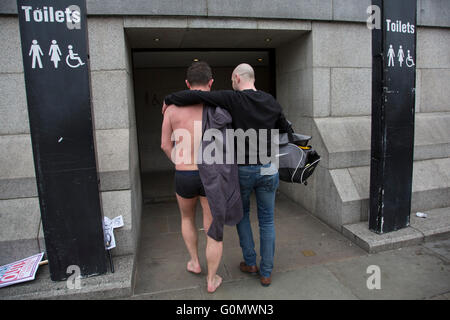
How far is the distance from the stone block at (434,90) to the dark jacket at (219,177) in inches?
168

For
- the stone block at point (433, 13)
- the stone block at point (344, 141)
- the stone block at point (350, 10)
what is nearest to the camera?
the stone block at point (344, 141)

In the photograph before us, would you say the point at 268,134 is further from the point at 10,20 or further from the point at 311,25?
the point at 10,20

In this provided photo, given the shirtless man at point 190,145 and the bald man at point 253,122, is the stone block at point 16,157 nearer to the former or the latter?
the shirtless man at point 190,145

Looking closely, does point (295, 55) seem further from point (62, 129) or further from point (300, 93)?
point (62, 129)

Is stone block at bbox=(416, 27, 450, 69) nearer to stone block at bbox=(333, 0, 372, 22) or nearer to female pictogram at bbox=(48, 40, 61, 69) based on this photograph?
stone block at bbox=(333, 0, 372, 22)

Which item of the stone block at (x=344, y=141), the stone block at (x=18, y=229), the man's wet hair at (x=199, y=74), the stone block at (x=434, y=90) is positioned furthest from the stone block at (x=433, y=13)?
the stone block at (x=18, y=229)

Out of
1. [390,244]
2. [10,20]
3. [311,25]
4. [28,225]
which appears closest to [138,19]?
[10,20]

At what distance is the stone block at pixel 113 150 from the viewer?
3770mm

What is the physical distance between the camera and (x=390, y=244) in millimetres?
3762

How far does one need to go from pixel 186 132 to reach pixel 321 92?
275 cm

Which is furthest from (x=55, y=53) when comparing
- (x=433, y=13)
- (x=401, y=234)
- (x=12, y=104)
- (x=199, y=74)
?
(x=433, y=13)

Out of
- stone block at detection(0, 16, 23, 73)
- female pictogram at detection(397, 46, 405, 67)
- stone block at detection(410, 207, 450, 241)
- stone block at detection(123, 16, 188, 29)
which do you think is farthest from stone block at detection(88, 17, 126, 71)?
stone block at detection(410, 207, 450, 241)

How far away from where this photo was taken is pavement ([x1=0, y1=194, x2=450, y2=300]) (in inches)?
116
